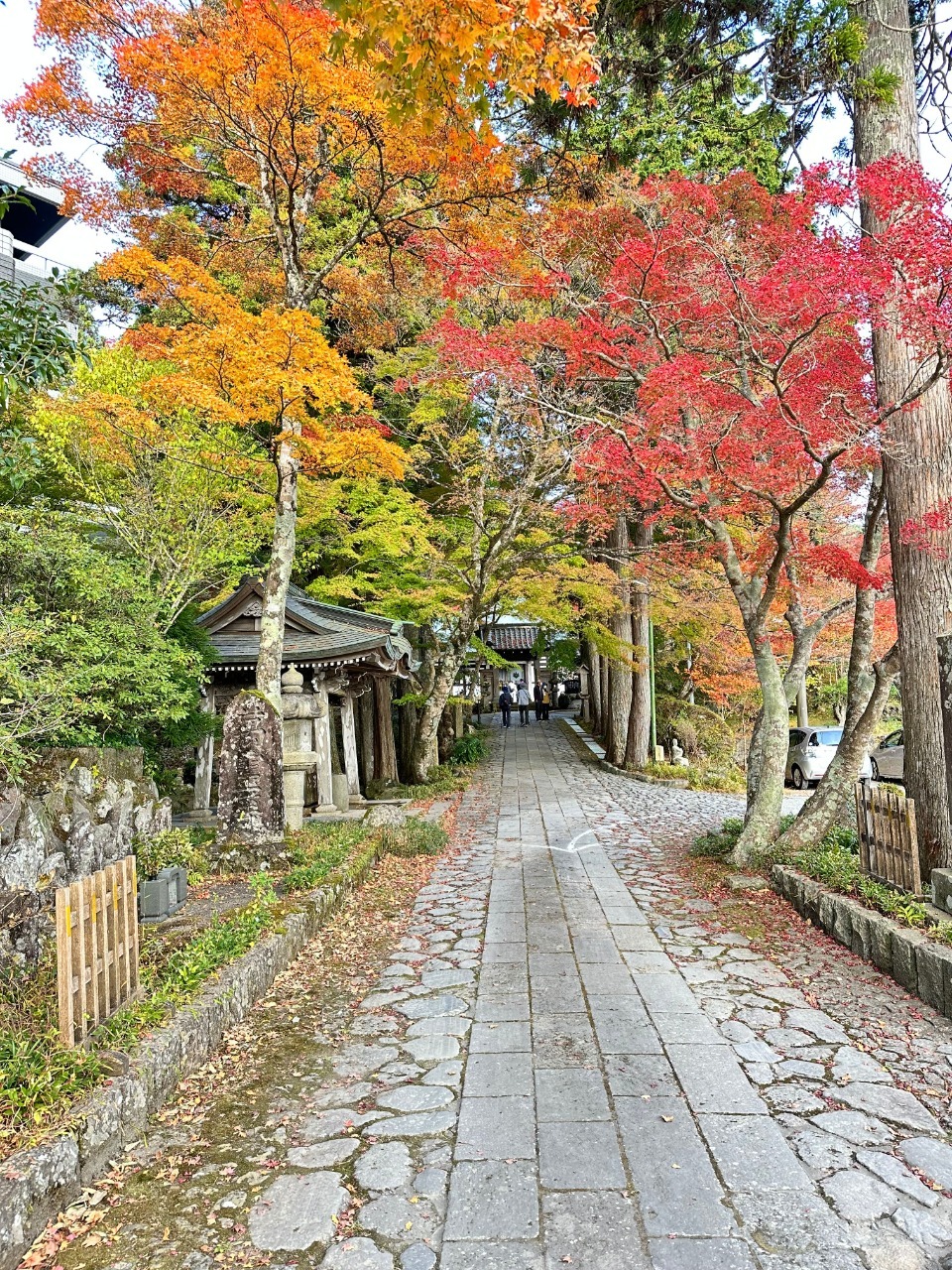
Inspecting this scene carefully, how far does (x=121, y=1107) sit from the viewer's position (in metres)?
3.44

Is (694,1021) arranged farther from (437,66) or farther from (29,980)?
(437,66)

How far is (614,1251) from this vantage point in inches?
108

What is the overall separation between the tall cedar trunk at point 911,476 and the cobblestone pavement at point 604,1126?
7.14 feet

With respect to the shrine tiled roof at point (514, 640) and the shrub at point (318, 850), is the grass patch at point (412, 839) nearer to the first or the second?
the shrub at point (318, 850)

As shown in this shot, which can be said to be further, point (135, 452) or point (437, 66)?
point (135, 452)

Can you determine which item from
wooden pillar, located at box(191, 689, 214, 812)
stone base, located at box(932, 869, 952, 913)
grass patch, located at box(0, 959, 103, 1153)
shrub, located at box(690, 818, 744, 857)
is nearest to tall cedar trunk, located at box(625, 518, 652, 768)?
shrub, located at box(690, 818, 744, 857)

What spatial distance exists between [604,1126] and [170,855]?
17.3 feet

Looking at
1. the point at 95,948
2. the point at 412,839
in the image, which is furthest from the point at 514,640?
the point at 95,948

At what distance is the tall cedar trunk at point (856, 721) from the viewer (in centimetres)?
782

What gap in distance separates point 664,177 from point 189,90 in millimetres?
5950

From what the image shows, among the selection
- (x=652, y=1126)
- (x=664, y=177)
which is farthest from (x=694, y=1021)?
(x=664, y=177)

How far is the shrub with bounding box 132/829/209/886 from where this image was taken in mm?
6730

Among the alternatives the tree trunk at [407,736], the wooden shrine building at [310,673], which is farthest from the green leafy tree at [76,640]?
the tree trunk at [407,736]

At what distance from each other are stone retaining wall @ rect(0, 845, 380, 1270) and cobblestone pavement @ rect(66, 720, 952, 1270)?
268 mm
